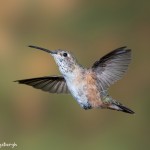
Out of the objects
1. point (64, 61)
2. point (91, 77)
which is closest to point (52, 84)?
point (91, 77)

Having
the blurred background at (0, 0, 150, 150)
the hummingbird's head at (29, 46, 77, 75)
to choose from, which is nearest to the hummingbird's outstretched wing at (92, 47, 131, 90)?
the hummingbird's head at (29, 46, 77, 75)

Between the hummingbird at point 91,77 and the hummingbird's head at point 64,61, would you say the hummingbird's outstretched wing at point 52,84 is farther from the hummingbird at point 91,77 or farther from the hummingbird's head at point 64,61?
the hummingbird's head at point 64,61

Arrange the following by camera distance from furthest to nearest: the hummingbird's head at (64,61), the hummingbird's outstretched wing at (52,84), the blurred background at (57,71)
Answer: the blurred background at (57,71) < the hummingbird's outstretched wing at (52,84) < the hummingbird's head at (64,61)

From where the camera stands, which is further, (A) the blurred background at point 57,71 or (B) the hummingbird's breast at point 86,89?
(A) the blurred background at point 57,71

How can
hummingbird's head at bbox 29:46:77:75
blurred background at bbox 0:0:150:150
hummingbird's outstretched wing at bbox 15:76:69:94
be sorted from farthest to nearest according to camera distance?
blurred background at bbox 0:0:150:150 < hummingbird's outstretched wing at bbox 15:76:69:94 < hummingbird's head at bbox 29:46:77:75

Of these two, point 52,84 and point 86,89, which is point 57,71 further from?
point 86,89

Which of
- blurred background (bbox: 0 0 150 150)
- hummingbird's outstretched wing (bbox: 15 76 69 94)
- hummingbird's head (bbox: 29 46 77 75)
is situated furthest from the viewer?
blurred background (bbox: 0 0 150 150)

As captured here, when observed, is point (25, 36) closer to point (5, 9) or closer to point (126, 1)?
point (5, 9)

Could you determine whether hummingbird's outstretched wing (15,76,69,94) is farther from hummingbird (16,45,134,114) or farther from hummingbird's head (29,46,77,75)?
hummingbird's head (29,46,77,75)

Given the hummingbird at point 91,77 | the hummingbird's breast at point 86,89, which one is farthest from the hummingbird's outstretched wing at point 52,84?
the hummingbird's breast at point 86,89
